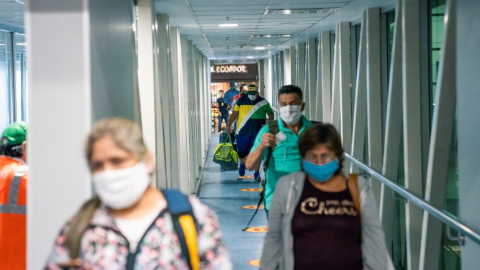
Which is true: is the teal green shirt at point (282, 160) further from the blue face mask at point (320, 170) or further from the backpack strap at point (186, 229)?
the backpack strap at point (186, 229)

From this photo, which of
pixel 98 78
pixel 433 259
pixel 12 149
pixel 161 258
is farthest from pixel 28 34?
pixel 433 259

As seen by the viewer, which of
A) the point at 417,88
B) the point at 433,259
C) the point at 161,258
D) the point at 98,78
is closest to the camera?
the point at 161,258

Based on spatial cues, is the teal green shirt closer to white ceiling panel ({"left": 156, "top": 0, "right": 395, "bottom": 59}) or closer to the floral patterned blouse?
the floral patterned blouse

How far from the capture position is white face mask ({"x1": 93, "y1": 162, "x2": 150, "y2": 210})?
7.63 feet

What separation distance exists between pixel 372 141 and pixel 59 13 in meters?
5.57

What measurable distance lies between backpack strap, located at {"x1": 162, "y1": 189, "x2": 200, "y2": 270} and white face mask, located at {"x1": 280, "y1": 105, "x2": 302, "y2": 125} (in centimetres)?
287

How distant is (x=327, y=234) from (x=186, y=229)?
117 cm

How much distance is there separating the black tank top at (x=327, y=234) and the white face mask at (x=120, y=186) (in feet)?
4.04

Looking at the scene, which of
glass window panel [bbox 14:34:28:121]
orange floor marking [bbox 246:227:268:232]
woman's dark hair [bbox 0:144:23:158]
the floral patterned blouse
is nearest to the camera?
the floral patterned blouse

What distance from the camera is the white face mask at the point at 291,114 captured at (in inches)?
205

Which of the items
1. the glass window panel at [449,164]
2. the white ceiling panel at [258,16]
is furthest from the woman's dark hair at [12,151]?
the white ceiling panel at [258,16]

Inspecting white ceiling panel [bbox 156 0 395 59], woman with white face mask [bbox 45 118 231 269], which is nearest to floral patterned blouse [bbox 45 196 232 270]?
woman with white face mask [bbox 45 118 231 269]

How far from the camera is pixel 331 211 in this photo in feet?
11.2

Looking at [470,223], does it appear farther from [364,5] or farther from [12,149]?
[364,5]
